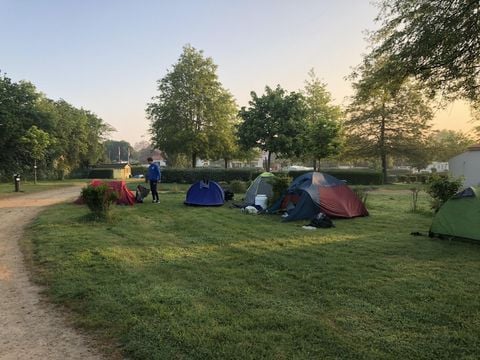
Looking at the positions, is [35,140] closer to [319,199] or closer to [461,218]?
[319,199]

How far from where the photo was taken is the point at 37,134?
29703 mm

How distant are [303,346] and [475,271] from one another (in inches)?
146

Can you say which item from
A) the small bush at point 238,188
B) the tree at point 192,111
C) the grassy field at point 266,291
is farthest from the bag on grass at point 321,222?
the tree at point 192,111

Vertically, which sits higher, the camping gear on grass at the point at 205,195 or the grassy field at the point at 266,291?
the camping gear on grass at the point at 205,195

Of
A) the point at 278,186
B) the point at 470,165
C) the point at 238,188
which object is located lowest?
the point at 238,188

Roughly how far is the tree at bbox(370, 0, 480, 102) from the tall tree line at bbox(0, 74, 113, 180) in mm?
26733

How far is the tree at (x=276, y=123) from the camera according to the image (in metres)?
29.0

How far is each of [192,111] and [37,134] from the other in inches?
486

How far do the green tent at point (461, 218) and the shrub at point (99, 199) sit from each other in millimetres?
7721

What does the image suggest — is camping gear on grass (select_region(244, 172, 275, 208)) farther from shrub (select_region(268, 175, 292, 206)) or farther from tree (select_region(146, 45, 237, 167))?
tree (select_region(146, 45, 237, 167))

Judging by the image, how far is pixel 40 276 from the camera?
587 centimetres

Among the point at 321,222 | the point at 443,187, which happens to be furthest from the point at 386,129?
the point at 321,222

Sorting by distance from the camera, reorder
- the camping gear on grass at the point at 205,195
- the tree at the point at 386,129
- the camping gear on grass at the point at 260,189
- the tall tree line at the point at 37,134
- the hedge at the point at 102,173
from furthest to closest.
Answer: the hedge at the point at 102,173 → the tree at the point at 386,129 → the tall tree line at the point at 37,134 → the camping gear on grass at the point at 205,195 → the camping gear on grass at the point at 260,189

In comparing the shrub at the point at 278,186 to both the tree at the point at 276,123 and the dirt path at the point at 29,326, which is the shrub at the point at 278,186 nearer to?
the dirt path at the point at 29,326
